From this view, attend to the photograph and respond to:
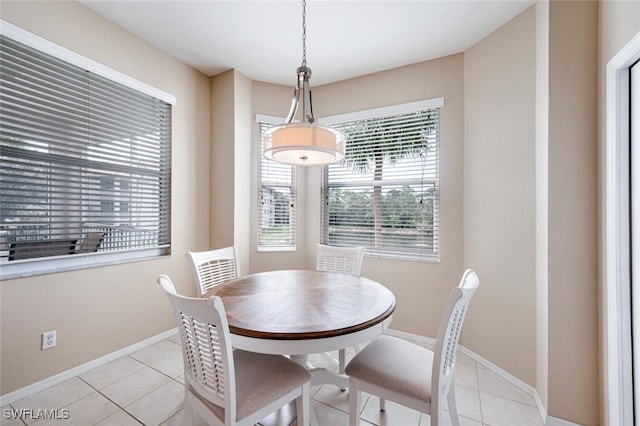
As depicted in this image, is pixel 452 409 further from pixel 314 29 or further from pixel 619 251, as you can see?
pixel 314 29

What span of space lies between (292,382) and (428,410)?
24.0 inches

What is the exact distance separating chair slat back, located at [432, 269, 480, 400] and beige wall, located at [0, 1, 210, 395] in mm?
2483

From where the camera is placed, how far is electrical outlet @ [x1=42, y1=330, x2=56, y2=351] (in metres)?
1.91

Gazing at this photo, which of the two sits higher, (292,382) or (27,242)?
(27,242)

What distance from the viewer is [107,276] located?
2.26 metres

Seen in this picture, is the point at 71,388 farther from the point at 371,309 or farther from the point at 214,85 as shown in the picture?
the point at 214,85

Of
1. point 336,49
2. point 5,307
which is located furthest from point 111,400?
point 336,49

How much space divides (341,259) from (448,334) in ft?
4.64

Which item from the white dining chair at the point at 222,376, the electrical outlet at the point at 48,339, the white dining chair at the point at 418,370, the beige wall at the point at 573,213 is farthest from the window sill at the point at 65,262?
the beige wall at the point at 573,213

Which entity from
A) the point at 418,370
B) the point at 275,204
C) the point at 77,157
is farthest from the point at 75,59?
the point at 418,370

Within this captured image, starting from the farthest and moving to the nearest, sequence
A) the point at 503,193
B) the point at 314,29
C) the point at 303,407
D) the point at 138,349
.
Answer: the point at 138,349
the point at 314,29
the point at 503,193
the point at 303,407

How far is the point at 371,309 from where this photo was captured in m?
1.46

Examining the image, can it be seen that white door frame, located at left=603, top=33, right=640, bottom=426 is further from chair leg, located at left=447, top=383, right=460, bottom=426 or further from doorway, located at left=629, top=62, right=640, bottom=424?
chair leg, located at left=447, top=383, right=460, bottom=426

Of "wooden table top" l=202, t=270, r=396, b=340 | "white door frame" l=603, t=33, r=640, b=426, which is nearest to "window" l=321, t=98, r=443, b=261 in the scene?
"wooden table top" l=202, t=270, r=396, b=340
